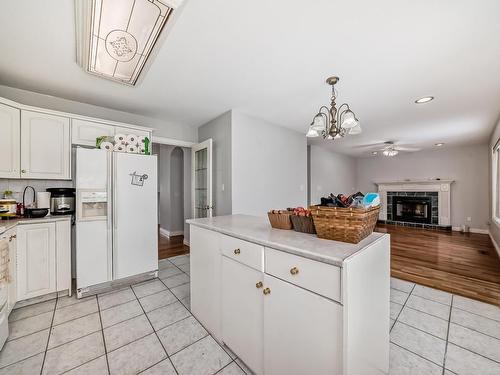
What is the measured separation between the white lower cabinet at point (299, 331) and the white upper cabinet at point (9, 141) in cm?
282

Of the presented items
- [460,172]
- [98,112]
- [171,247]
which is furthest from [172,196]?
[460,172]

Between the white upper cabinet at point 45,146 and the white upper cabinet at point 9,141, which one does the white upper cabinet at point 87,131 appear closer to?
the white upper cabinet at point 45,146

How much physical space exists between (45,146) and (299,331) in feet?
10.1

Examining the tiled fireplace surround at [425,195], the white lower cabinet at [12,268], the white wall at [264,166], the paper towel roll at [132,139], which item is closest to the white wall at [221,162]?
the white wall at [264,166]

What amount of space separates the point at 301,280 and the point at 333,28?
1.75 metres

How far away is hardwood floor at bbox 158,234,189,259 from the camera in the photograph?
3.69 metres

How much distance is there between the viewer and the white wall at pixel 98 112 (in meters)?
2.38

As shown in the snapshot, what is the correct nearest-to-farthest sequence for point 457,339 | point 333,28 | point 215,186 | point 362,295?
1. point 362,295
2. point 333,28
3. point 457,339
4. point 215,186

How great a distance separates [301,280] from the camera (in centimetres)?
99

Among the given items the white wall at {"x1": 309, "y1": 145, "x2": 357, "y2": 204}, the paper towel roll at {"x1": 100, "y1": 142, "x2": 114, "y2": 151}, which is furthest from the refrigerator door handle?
the white wall at {"x1": 309, "y1": 145, "x2": 357, "y2": 204}

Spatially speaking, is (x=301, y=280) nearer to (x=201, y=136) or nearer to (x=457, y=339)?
(x=457, y=339)

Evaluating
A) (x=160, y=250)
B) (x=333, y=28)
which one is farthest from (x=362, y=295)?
(x=160, y=250)

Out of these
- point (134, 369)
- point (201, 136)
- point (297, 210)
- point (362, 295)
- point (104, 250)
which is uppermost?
point (201, 136)

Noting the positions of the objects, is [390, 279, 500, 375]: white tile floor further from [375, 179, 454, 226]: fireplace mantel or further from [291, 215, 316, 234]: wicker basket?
[375, 179, 454, 226]: fireplace mantel
